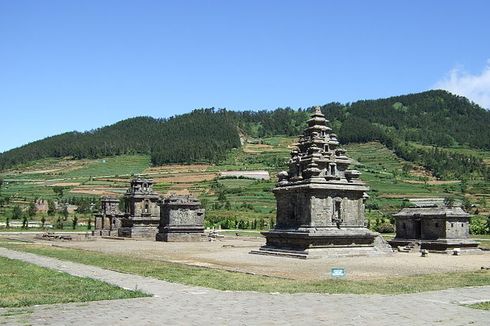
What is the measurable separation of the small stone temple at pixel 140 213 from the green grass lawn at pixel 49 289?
3903cm

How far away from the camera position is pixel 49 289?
15.6 m

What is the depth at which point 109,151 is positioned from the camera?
17475cm

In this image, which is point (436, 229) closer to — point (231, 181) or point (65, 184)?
point (231, 181)

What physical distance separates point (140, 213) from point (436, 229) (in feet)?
104

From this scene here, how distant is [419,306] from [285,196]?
2281cm

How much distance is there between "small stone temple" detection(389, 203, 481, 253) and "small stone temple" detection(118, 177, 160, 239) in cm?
2716

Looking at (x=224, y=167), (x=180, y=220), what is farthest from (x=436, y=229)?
(x=224, y=167)

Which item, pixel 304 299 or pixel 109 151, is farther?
pixel 109 151

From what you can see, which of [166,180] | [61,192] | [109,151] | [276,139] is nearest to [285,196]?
[61,192]

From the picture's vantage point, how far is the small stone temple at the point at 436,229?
38584 millimetres

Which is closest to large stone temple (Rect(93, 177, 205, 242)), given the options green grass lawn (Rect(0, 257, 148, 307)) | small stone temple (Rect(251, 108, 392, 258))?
small stone temple (Rect(251, 108, 392, 258))

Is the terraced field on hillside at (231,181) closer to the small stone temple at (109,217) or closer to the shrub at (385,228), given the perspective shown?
the shrub at (385,228)

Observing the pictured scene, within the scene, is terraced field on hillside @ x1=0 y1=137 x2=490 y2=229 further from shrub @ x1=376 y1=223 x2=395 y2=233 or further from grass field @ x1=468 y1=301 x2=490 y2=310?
grass field @ x1=468 y1=301 x2=490 y2=310

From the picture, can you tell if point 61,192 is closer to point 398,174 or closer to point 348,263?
point 398,174
